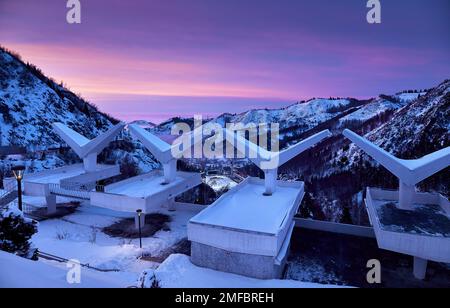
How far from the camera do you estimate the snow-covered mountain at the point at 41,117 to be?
54.0 meters

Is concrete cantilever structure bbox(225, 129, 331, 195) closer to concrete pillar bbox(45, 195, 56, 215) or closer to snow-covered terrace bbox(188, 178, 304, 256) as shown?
snow-covered terrace bbox(188, 178, 304, 256)

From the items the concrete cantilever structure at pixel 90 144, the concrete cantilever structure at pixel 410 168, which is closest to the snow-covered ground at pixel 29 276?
the concrete cantilever structure at pixel 410 168

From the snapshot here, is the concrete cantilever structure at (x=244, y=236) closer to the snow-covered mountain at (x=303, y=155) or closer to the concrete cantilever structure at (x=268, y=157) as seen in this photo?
the concrete cantilever structure at (x=268, y=157)

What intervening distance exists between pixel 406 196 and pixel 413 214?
4.70 ft

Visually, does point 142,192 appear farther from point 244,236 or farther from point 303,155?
point 303,155

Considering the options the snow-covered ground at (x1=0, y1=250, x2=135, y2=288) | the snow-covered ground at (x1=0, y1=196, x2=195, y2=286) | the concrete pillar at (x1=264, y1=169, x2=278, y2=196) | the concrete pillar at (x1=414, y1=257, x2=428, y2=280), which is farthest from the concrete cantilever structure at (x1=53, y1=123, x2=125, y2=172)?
the concrete pillar at (x1=414, y1=257, x2=428, y2=280)

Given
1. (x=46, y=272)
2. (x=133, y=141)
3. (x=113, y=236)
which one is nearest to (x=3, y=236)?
(x=46, y=272)

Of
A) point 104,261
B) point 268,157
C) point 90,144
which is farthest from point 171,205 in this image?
point 104,261
